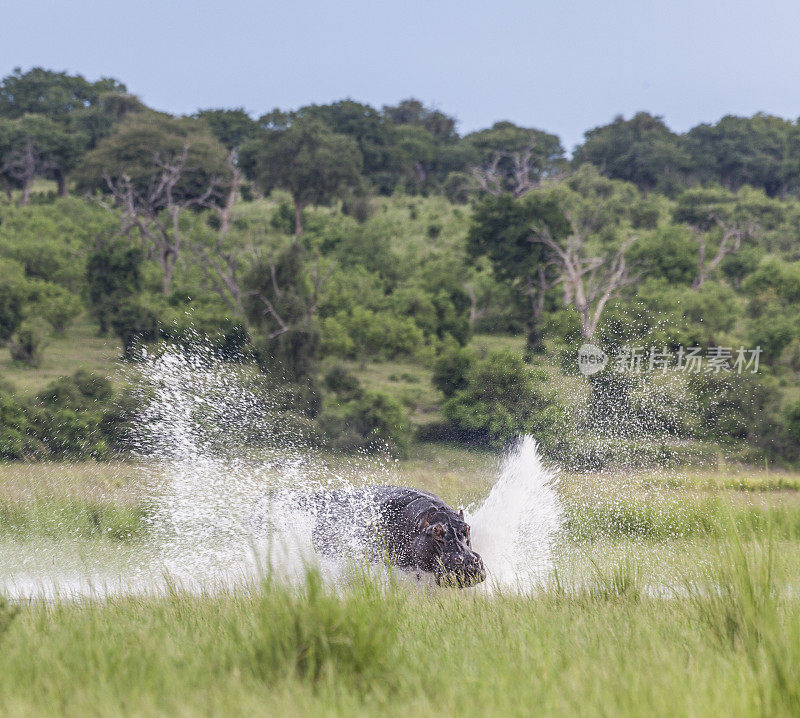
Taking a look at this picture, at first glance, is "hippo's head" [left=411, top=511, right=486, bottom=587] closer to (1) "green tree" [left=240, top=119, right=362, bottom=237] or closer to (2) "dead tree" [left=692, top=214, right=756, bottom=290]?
(2) "dead tree" [left=692, top=214, right=756, bottom=290]

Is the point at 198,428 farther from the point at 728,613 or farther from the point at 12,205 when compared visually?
the point at 12,205

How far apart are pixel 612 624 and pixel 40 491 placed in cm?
1340

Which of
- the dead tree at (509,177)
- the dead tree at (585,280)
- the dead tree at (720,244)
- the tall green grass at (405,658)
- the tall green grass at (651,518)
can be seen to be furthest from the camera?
the dead tree at (509,177)

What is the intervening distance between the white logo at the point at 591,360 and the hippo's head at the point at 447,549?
23.2 meters

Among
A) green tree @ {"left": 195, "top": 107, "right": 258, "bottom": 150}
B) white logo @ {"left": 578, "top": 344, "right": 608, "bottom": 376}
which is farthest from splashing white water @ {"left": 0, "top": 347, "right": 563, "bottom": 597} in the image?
green tree @ {"left": 195, "top": 107, "right": 258, "bottom": 150}

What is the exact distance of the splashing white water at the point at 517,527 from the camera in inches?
379

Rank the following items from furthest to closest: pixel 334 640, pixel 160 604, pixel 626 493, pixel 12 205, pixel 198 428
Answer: pixel 12 205, pixel 198 428, pixel 626 493, pixel 160 604, pixel 334 640

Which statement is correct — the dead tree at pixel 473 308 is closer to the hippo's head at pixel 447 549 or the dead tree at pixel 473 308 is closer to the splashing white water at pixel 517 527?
the splashing white water at pixel 517 527

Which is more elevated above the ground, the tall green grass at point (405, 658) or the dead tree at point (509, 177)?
the dead tree at point (509, 177)

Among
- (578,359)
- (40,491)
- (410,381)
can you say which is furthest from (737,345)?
(40,491)

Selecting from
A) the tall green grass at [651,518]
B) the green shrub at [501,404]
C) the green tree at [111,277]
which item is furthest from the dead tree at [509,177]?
the tall green grass at [651,518]

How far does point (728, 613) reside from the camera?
431cm

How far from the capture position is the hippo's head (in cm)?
720

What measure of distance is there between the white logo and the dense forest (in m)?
0.38
